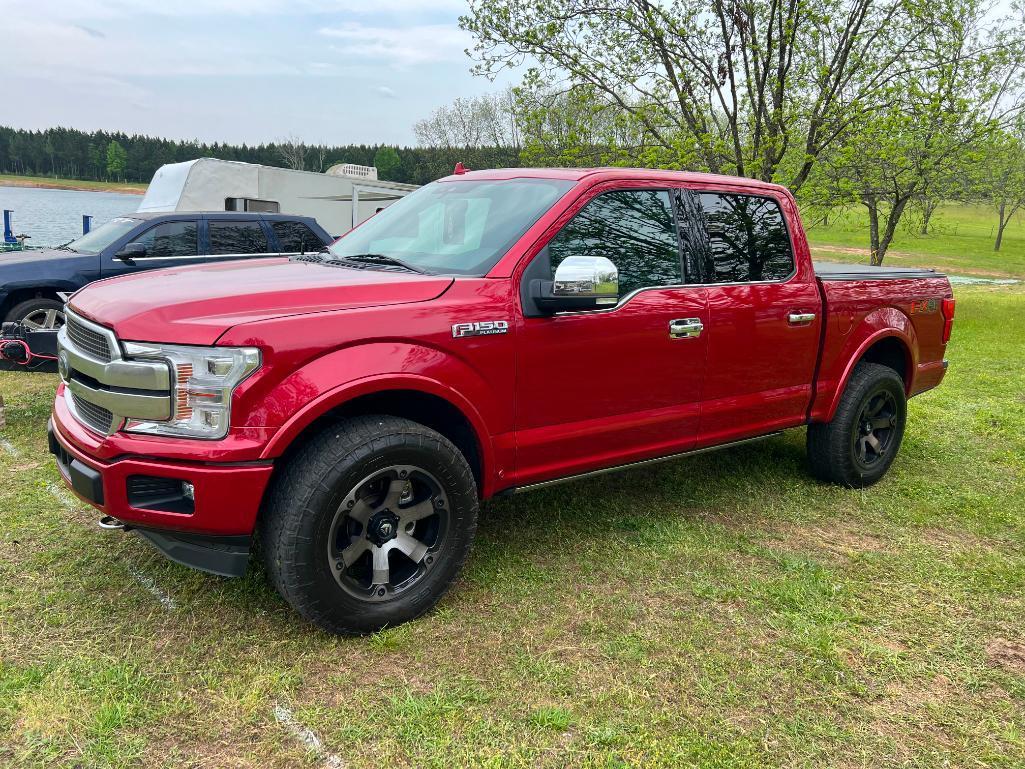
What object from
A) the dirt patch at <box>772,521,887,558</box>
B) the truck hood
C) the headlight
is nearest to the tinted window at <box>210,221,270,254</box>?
the truck hood

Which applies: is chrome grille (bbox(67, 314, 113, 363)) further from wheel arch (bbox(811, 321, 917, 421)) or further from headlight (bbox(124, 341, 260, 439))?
wheel arch (bbox(811, 321, 917, 421))

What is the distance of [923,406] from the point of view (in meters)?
7.69

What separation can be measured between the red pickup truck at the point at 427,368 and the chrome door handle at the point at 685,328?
0.07 feet

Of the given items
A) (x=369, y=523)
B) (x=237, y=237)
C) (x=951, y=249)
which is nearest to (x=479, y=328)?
(x=369, y=523)

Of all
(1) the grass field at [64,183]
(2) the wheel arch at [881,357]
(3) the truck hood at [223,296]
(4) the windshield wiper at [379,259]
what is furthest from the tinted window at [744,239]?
(1) the grass field at [64,183]

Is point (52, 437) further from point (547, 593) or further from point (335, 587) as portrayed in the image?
point (547, 593)

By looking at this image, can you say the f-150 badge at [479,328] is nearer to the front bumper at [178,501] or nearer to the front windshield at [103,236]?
the front bumper at [178,501]

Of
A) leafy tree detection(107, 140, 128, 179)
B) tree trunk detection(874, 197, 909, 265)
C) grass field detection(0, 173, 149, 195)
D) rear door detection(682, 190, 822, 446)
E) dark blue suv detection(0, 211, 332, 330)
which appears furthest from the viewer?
leafy tree detection(107, 140, 128, 179)

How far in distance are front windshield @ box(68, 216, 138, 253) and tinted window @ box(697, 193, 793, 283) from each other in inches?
265

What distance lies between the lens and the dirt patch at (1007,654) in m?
3.10

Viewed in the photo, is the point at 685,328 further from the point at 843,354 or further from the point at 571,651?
the point at 571,651

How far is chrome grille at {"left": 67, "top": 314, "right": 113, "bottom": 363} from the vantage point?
9.18ft

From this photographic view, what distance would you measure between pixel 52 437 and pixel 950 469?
5755mm

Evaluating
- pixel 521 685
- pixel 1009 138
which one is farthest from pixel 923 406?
pixel 1009 138
